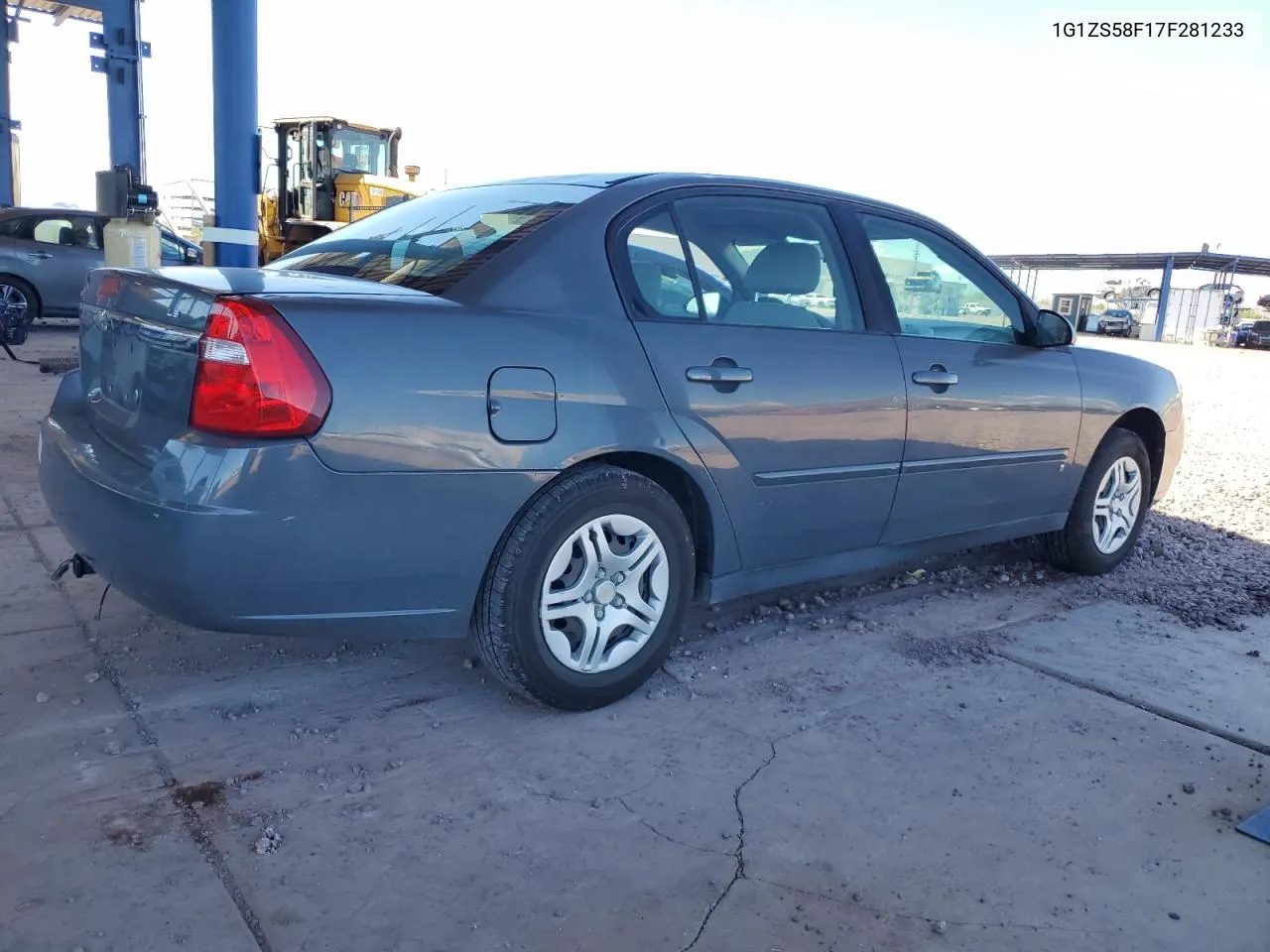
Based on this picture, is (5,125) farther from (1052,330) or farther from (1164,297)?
(1164,297)

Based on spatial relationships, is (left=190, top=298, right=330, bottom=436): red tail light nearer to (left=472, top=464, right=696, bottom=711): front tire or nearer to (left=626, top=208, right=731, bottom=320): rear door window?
(left=472, top=464, right=696, bottom=711): front tire

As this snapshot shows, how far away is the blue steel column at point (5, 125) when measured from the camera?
19531 millimetres

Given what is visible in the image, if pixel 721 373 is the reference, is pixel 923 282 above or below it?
above

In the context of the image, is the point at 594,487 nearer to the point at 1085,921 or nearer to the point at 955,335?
the point at 1085,921

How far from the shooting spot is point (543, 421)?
2723 mm

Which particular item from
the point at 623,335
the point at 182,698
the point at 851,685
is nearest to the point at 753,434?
the point at 623,335

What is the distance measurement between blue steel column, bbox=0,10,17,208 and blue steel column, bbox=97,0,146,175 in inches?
135

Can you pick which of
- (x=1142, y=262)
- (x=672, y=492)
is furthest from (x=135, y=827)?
(x=1142, y=262)

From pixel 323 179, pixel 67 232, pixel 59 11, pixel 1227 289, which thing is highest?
pixel 59 11

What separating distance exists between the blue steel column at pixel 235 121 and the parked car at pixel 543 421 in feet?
13.5

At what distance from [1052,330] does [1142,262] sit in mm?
37984

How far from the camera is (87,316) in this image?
3.06 m

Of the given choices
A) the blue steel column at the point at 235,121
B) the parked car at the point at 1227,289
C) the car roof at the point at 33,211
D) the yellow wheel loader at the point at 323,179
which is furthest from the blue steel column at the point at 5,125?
the parked car at the point at 1227,289

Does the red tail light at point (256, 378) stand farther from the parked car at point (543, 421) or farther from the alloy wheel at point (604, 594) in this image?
the alloy wheel at point (604, 594)
